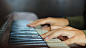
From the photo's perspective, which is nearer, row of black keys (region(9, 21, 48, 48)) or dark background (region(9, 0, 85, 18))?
row of black keys (region(9, 21, 48, 48))

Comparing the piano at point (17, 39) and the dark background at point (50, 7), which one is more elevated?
the dark background at point (50, 7)

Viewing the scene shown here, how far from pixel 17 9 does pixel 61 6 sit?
92cm

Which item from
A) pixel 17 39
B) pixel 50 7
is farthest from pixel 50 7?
pixel 17 39

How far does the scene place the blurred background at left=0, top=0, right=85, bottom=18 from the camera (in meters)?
1.92

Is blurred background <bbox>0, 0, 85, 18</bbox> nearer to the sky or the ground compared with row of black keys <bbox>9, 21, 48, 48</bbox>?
nearer to the sky

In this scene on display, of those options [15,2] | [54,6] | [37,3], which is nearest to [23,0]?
[15,2]

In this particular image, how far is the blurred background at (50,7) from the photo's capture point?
192 centimetres

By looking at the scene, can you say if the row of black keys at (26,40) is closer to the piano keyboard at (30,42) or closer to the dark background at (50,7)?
the piano keyboard at (30,42)

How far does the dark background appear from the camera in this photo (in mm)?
1923

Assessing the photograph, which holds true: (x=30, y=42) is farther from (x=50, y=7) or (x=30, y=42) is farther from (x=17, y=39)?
(x=50, y=7)

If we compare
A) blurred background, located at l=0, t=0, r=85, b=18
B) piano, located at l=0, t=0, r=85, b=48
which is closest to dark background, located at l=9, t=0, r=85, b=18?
blurred background, located at l=0, t=0, r=85, b=18

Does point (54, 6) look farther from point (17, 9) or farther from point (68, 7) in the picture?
point (17, 9)

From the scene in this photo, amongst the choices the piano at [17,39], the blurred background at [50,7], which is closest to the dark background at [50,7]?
the blurred background at [50,7]

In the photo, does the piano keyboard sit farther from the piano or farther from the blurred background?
the blurred background
